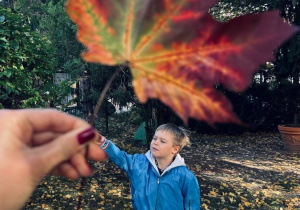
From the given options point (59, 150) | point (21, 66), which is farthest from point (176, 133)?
point (59, 150)

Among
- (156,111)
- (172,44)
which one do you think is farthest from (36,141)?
(156,111)

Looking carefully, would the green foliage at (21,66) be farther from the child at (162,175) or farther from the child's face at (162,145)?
the child's face at (162,145)

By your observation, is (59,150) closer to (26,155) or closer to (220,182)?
(26,155)

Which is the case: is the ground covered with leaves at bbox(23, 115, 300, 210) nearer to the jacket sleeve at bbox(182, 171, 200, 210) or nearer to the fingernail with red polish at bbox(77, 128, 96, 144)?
the jacket sleeve at bbox(182, 171, 200, 210)

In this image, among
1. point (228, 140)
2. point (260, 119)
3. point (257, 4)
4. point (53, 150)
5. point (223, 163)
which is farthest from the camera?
point (260, 119)

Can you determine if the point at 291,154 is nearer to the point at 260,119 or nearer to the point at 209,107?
the point at 260,119

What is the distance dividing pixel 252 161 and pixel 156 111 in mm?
3095

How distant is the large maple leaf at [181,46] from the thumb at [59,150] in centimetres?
15

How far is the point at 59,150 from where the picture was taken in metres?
0.59

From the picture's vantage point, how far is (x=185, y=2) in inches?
20.9

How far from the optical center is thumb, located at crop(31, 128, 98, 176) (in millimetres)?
579

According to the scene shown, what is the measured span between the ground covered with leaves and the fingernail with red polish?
4.05 metres

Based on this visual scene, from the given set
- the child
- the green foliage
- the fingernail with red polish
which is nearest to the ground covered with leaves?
the green foliage

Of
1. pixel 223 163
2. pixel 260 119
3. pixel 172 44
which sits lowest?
pixel 223 163
